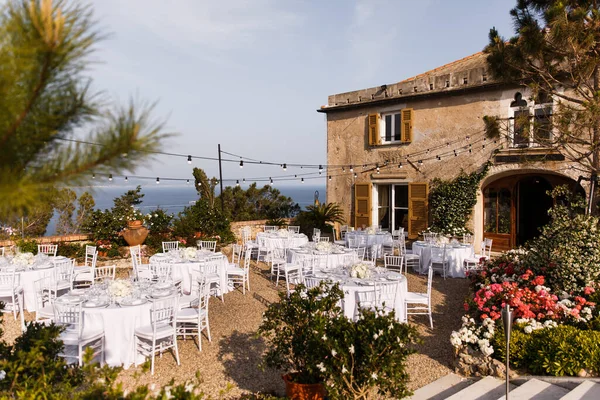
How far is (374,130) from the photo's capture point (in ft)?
44.4

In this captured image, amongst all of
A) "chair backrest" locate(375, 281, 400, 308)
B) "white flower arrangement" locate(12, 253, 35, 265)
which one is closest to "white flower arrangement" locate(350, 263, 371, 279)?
"chair backrest" locate(375, 281, 400, 308)

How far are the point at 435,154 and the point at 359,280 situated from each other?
7438mm

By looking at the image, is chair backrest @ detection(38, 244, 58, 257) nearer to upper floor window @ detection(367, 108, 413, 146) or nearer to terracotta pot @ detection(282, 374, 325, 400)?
terracotta pot @ detection(282, 374, 325, 400)

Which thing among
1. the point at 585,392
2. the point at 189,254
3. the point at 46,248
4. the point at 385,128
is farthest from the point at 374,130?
the point at 585,392

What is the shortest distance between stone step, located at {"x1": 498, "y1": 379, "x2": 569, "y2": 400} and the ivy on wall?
784 centimetres

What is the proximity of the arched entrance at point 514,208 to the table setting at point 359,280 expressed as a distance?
22.2 feet

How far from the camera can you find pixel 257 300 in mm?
7555

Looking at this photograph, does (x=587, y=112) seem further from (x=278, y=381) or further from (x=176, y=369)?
(x=176, y=369)

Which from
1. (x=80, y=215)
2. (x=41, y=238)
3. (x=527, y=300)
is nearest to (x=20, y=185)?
(x=527, y=300)

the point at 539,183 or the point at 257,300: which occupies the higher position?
the point at 539,183

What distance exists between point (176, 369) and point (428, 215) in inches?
364

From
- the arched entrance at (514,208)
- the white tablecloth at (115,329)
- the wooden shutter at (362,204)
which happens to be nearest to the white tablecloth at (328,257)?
the white tablecloth at (115,329)

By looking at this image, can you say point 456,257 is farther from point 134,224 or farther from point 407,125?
point 134,224

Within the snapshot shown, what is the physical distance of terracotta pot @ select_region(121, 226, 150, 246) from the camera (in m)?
10.6
